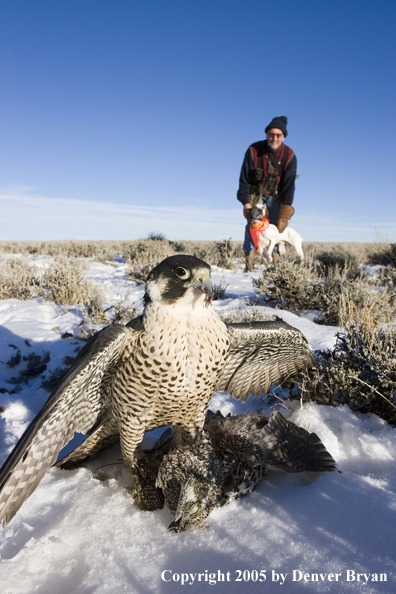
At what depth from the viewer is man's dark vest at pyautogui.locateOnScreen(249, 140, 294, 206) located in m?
7.20

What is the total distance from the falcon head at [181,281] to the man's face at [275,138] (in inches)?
235

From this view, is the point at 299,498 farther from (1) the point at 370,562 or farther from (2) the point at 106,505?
(2) the point at 106,505

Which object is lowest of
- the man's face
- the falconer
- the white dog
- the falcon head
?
the falcon head

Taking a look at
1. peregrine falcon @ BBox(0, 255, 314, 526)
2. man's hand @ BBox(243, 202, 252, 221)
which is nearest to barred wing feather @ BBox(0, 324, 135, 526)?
peregrine falcon @ BBox(0, 255, 314, 526)

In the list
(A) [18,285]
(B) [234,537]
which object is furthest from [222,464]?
(A) [18,285]

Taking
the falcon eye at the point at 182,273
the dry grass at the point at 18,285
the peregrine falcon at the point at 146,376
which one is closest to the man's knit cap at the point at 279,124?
the dry grass at the point at 18,285

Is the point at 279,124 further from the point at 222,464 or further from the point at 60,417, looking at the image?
the point at 60,417

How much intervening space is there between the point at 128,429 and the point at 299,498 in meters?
1.05

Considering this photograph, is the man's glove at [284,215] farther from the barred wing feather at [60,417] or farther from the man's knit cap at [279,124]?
the barred wing feather at [60,417]

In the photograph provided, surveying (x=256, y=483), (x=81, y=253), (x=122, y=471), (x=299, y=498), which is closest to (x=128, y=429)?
(x=122, y=471)

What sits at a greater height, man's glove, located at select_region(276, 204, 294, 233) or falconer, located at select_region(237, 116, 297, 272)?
falconer, located at select_region(237, 116, 297, 272)

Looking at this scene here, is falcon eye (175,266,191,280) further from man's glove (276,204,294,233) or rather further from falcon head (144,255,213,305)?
man's glove (276,204,294,233)

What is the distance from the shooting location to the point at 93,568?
5.57ft

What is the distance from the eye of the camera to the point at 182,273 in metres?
1.89
